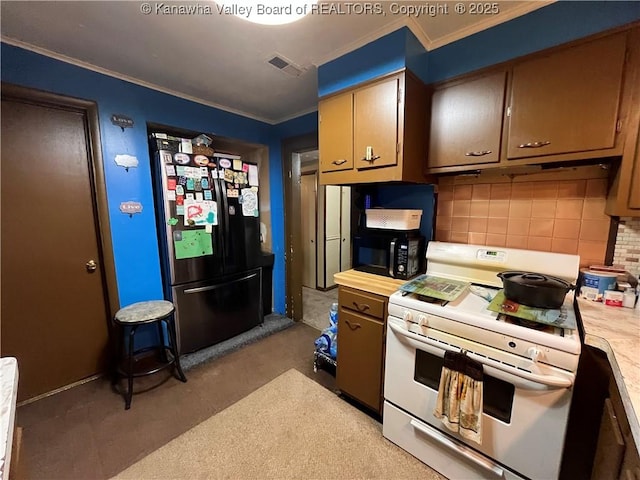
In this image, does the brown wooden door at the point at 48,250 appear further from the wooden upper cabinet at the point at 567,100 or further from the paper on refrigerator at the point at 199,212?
the wooden upper cabinet at the point at 567,100

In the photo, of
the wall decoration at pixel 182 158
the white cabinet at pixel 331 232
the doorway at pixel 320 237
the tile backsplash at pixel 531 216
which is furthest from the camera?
the white cabinet at pixel 331 232

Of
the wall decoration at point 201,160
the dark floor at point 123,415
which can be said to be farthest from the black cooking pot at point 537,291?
the wall decoration at point 201,160

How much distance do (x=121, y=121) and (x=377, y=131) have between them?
196 centimetres

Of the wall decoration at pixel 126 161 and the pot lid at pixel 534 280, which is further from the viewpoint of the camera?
the wall decoration at pixel 126 161

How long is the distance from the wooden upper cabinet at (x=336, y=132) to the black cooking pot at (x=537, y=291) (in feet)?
3.72

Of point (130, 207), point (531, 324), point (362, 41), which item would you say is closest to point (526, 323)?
point (531, 324)

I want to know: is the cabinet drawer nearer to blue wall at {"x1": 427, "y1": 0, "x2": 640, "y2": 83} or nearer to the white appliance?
the white appliance

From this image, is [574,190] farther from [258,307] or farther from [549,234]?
[258,307]

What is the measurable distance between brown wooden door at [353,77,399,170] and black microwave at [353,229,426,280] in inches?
15.6

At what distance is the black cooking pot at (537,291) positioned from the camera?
1198 millimetres

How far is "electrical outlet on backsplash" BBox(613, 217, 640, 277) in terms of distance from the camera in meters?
1.33

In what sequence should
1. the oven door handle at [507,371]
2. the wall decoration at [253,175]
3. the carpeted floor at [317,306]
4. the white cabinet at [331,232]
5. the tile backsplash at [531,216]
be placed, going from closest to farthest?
the oven door handle at [507,371] → the tile backsplash at [531,216] → the wall decoration at [253,175] → the carpeted floor at [317,306] → the white cabinet at [331,232]

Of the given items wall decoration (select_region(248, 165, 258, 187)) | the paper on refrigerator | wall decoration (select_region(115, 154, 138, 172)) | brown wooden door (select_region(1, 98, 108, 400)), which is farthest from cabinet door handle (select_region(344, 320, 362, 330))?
wall decoration (select_region(115, 154, 138, 172))

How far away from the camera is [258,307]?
9.79ft
